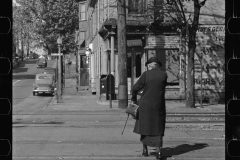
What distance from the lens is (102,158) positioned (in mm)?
8391

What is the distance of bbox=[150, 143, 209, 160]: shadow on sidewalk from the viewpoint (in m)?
9.37

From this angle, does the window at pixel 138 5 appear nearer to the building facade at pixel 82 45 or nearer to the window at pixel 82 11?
the building facade at pixel 82 45

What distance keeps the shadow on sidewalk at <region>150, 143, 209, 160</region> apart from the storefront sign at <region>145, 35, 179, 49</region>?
58.6 feet

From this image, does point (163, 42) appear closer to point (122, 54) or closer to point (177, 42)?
point (177, 42)

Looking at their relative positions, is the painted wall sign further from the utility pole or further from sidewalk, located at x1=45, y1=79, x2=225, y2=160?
sidewalk, located at x1=45, y1=79, x2=225, y2=160

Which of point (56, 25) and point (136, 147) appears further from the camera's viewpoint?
point (56, 25)

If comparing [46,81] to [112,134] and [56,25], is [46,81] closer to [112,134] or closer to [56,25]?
[56,25]

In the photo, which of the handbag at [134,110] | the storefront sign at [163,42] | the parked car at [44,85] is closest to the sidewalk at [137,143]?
the handbag at [134,110]

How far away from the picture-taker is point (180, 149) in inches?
395

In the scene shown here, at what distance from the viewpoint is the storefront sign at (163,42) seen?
2825 cm

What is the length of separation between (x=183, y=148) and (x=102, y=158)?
237 cm

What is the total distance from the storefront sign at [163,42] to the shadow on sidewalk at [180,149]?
1787 cm
